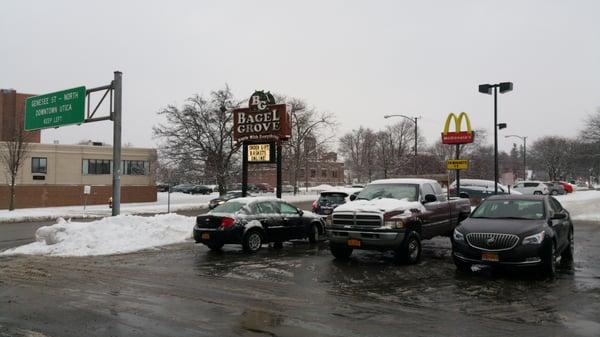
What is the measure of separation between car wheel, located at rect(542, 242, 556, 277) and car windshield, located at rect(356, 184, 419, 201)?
3.54m

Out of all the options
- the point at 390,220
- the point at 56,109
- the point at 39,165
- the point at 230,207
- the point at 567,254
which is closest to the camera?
the point at 390,220

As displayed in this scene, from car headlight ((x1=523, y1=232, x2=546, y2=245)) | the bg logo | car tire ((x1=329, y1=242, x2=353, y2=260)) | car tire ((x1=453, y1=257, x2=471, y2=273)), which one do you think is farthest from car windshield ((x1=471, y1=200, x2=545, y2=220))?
the bg logo

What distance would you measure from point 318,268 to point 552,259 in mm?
4767

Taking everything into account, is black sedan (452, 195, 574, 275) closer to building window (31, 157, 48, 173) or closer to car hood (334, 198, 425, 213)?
car hood (334, 198, 425, 213)

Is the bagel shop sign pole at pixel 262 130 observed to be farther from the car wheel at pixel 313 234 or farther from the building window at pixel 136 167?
the building window at pixel 136 167

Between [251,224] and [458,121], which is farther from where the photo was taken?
[458,121]

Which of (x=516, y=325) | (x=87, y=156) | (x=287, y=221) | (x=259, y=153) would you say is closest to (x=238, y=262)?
(x=287, y=221)

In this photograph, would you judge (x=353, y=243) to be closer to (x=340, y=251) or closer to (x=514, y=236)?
(x=340, y=251)

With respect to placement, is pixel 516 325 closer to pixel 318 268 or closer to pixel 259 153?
pixel 318 268

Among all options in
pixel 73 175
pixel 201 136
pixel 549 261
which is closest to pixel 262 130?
pixel 549 261

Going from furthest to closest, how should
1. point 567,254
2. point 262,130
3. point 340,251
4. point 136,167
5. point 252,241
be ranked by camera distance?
point 136,167 < point 262,130 < point 252,241 < point 340,251 < point 567,254

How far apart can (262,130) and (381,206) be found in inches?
387

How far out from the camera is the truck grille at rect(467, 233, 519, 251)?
9.62 meters

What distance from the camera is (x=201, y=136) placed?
4834 centimetres
